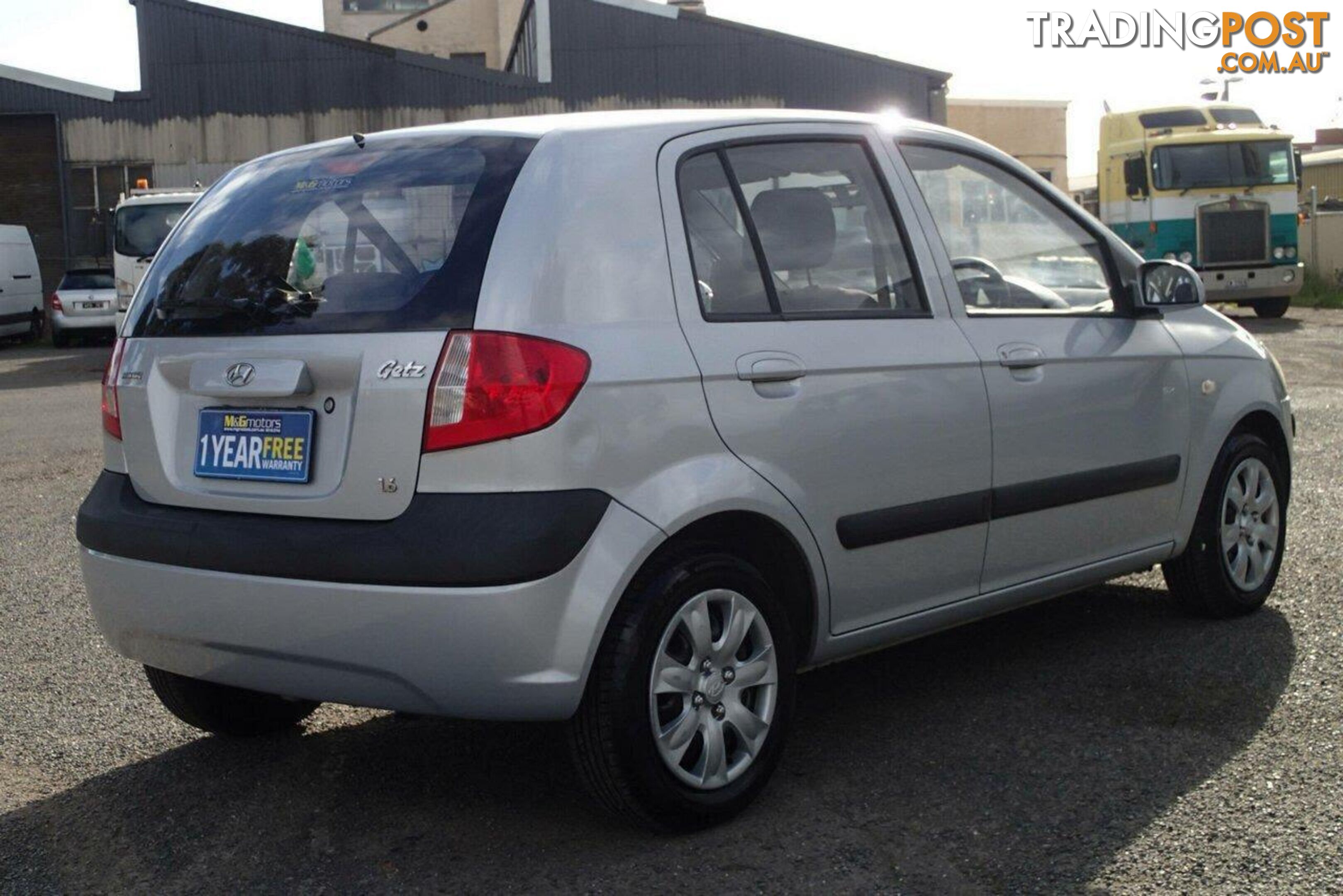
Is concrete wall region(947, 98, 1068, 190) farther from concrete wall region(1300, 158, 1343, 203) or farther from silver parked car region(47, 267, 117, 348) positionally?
silver parked car region(47, 267, 117, 348)

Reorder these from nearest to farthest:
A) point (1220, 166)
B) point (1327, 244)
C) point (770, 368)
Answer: point (770, 368) < point (1220, 166) < point (1327, 244)

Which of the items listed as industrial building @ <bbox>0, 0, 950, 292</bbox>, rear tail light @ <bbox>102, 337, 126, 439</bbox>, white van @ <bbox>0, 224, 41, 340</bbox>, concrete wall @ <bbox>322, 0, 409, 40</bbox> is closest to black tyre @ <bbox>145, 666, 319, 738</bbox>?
rear tail light @ <bbox>102, 337, 126, 439</bbox>

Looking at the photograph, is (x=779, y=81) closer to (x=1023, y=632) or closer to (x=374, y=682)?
(x=1023, y=632)

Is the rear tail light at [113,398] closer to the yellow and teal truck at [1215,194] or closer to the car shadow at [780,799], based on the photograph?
the car shadow at [780,799]

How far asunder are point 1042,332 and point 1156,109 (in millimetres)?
21777

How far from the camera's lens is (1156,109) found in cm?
2527

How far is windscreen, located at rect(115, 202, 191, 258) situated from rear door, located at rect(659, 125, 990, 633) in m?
20.8

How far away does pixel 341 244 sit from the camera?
155 inches

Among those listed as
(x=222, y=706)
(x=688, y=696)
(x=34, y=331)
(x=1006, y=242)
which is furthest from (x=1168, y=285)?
(x=34, y=331)

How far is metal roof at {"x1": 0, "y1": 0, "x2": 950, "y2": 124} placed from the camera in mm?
35906

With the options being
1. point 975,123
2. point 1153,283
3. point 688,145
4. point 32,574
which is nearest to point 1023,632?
point 1153,283

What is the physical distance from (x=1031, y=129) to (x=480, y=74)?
19823 millimetres

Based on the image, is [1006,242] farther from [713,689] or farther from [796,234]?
[713,689]

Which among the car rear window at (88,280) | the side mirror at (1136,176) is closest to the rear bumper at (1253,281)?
the side mirror at (1136,176)
